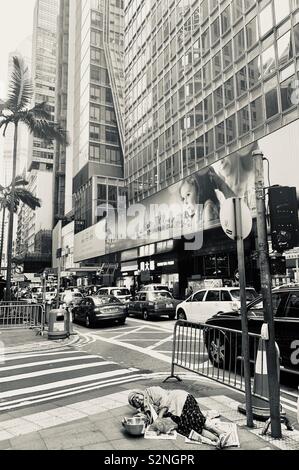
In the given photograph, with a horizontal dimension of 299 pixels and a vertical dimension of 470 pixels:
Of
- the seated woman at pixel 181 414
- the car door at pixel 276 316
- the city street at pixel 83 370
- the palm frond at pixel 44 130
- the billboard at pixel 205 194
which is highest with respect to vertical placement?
the palm frond at pixel 44 130

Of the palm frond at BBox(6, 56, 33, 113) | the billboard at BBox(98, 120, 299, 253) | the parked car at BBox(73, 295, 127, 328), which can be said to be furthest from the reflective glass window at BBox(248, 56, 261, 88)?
the parked car at BBox(73, 295, 127, 328)

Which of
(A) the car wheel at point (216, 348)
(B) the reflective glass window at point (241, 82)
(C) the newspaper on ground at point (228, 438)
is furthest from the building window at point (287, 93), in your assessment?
(C) the newspaper on ground at point (228, 438)

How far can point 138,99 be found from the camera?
48.6m

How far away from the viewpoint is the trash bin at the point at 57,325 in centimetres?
1334

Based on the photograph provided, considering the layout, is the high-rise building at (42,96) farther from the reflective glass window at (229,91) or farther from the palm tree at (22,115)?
the palm tree at (22,115)

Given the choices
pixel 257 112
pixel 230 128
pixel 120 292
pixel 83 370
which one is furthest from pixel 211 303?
pixel 230 128

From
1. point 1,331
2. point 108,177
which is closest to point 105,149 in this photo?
point 108,177

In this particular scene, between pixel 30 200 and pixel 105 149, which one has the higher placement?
pixel 105 149

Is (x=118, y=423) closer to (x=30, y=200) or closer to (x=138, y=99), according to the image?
(x=30, y=200)

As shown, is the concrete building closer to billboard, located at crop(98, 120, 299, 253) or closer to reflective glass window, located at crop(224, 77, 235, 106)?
billboard, located at crop(98, 120, 299, 253)

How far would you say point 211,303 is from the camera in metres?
15.1

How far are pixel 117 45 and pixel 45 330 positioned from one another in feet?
223

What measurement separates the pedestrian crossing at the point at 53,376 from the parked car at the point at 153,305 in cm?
935

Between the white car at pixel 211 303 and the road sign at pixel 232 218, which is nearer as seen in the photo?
the road sign at pixel 232 218
